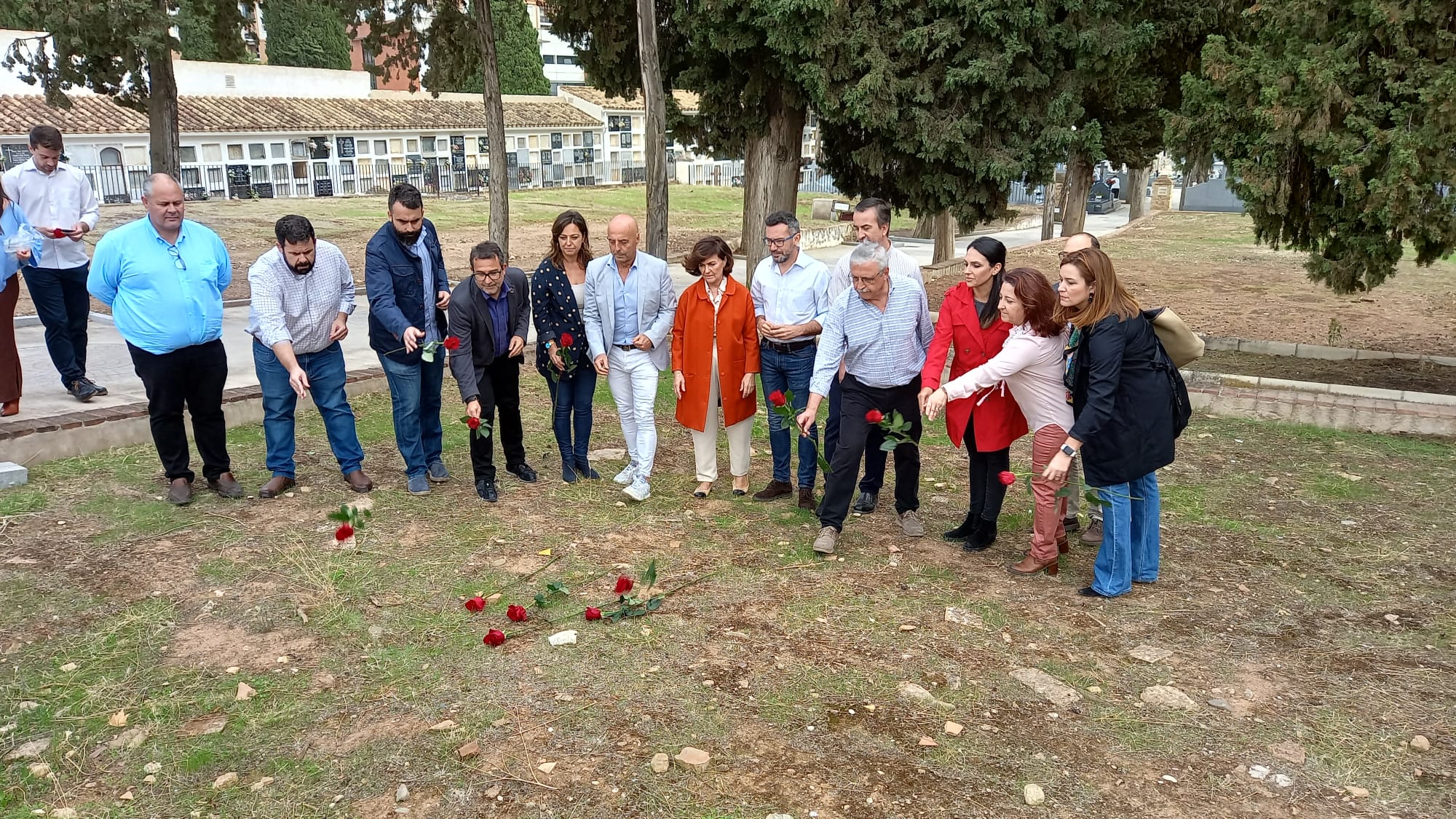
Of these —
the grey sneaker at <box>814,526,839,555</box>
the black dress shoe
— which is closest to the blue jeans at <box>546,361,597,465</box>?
the black dress shoe

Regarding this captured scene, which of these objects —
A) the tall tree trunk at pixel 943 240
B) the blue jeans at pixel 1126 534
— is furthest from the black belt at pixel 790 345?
the tall tree trunk at pixel 943 240

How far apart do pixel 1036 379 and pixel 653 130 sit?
7.17m

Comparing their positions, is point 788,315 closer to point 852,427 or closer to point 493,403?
point 852,427

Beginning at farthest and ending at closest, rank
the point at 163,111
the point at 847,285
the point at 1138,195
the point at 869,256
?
the point at 1138,195, the point at 163,111, the point at 847,285, the point at 869,256

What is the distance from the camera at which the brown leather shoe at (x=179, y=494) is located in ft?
20.2

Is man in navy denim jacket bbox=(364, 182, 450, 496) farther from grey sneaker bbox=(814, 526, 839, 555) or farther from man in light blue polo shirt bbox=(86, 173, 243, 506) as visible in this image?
grey sneaker bbox=(814, 526, 839, 555)

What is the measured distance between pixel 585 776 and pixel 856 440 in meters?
2.51

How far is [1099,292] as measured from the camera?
4.76m

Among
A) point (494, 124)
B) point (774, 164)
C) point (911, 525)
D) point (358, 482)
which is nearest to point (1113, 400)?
point (911, 525)

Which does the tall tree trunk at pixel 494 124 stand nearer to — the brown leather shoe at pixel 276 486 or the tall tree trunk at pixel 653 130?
the tall tree trunk at pixel 653 130

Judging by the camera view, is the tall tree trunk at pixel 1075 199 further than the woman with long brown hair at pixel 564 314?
Yes

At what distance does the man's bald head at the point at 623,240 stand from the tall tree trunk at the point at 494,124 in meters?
7.13

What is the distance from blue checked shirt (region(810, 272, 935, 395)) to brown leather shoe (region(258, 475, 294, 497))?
3.34 meters

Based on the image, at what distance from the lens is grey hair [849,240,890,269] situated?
17.5 feet
